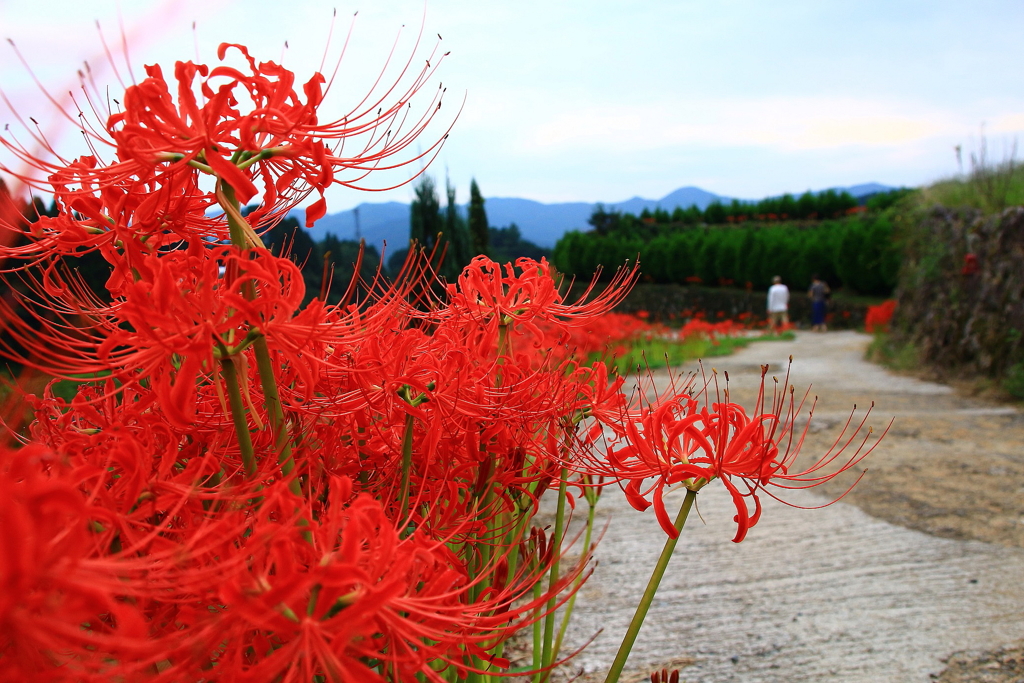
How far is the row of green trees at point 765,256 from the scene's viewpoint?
20022 millimetres

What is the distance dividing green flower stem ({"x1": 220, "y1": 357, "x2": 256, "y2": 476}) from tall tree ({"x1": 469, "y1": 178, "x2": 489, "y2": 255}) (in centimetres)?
1115

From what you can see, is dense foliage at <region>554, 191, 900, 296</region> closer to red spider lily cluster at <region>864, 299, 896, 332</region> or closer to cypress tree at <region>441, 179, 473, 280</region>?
red spider lily cluster at <region>864, 299, 896, 332</region>

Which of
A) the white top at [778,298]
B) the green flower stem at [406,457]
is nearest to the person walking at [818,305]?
the white top at [778,298]

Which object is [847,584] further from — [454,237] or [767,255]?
[767,255]

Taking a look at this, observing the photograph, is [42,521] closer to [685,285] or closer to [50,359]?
[50,359]

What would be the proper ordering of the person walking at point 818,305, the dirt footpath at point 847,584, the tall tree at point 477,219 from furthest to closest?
the person walking at point 818,305
the tall tree at point 477,219
the dirt footpath at point 847,584

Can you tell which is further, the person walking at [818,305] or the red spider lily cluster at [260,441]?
the person walking at [818,305]

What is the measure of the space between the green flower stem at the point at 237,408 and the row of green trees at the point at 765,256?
17567 mm

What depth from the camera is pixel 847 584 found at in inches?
150

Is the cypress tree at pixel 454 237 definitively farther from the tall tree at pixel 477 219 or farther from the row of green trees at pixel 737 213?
the row of green trees at pixel 737 213

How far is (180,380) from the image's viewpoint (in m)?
0.92

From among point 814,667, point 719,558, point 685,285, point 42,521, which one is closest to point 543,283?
point 42,521

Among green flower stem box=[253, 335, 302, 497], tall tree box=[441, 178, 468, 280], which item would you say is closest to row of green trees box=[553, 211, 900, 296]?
tall tree box=[441, 178, 468, 280]


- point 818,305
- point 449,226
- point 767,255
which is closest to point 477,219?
point 449,226
